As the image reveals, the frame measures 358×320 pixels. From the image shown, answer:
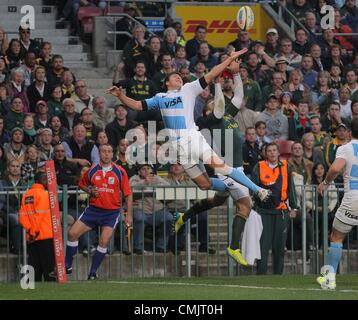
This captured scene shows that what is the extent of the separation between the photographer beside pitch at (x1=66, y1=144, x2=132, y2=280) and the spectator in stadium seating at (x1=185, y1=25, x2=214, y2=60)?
263 inches

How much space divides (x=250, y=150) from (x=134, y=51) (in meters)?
3.41

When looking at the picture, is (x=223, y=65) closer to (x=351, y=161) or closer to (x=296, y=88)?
(x=351, y=161)

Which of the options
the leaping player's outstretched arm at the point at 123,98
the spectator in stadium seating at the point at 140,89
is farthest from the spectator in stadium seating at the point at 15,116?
the leaping player's outstretched arm at the point at 123,98

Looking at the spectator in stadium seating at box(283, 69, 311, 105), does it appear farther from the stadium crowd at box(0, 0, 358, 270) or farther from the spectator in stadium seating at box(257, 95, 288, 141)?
the spectator in stadium seating at box(257, 95, 288, 141)

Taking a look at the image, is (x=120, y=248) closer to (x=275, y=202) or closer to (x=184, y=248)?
(x=184, y=248)

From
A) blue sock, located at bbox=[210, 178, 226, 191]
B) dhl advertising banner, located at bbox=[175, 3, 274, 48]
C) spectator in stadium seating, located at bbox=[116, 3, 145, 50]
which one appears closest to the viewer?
blue sock, located at bbox=[210, 178, 226, 191]

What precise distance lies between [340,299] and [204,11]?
15.0 m

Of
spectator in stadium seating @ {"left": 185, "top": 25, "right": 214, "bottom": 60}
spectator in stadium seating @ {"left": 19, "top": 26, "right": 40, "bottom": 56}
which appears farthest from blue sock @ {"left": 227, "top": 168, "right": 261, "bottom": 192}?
spectator in stadium seating @ {"left": 185, "top": 25, "right": 214, "bottom": 60}

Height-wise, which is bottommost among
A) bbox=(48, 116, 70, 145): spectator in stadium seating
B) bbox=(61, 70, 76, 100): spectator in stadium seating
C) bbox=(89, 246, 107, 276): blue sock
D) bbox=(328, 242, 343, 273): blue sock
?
bbox=(89, 246, 107, 276): blue sock

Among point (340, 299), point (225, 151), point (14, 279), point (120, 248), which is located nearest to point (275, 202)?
point (225, 151)

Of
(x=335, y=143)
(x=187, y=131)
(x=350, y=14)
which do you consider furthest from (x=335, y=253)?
(x=350, y=14)

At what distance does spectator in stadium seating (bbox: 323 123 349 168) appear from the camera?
2423 centimetres

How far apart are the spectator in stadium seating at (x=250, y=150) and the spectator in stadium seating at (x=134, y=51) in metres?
2.95

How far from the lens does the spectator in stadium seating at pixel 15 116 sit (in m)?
23.4
